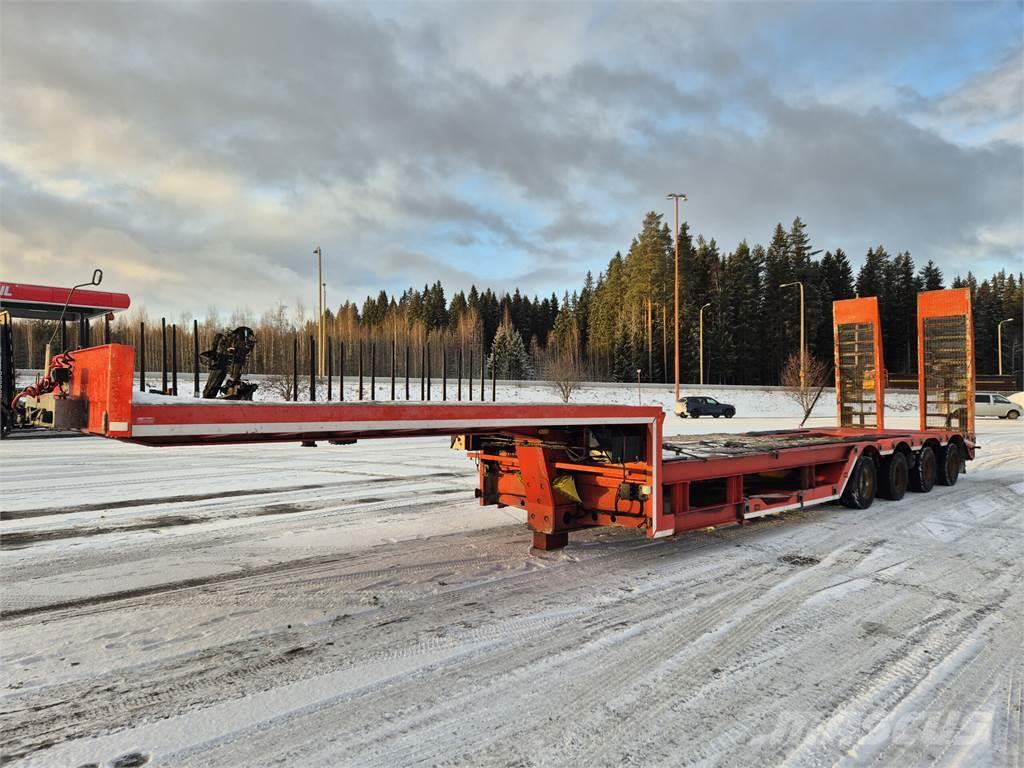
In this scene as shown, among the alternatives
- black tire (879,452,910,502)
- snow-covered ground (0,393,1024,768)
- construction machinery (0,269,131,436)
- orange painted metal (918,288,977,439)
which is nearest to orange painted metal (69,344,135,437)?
construction machinery (0,269,131,436)

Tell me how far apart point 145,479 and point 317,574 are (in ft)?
23.3

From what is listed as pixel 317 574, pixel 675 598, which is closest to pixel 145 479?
pixel 317 574

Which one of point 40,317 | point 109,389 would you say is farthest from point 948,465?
point 40,317

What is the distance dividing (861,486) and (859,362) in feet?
16.5

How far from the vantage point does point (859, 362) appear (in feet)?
43.1

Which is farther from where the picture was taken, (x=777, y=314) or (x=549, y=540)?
(x=777, y=314)

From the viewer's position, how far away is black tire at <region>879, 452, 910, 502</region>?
31.5ft

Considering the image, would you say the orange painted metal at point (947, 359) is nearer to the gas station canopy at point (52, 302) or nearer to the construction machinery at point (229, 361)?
the construction machinery at point (229, 361)

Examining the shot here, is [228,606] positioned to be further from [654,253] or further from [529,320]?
[529,320]

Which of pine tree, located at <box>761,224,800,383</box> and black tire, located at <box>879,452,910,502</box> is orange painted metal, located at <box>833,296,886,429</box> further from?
pine tree, located at <box>761,224,800,383</box>

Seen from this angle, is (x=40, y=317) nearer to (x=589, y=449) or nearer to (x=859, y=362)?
(x=589, y=449)

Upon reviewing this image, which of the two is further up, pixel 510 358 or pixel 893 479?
pixel 510 358

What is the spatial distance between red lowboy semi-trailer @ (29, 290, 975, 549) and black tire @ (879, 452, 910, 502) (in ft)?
0.06

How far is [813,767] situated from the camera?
9.32 feet
